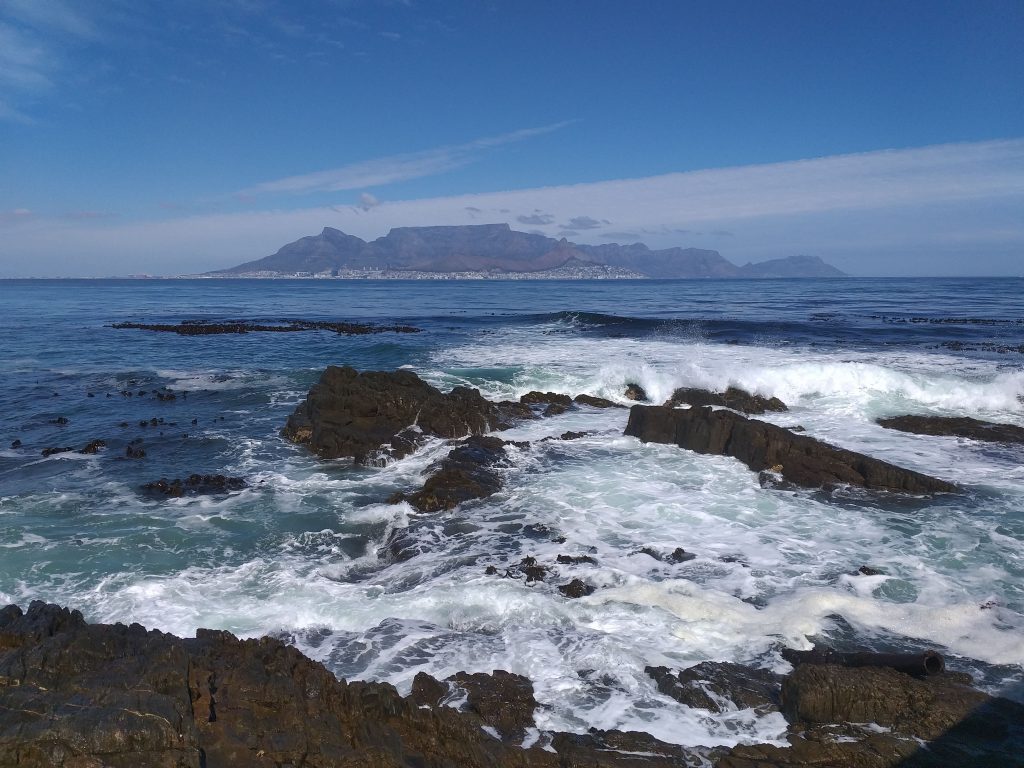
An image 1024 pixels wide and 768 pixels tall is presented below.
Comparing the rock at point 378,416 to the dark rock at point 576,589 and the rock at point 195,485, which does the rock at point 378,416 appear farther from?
the dark rock at point 576,589

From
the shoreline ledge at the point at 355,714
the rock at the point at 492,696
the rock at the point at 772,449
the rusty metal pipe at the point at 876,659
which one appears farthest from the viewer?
the rock at the point at 772,449

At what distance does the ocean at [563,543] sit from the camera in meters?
8.13

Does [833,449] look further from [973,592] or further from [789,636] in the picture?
[789,636]

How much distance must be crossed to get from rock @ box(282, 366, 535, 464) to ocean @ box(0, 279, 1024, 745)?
2.02 feet

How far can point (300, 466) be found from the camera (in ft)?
53.8

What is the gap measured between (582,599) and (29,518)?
11.2 meters

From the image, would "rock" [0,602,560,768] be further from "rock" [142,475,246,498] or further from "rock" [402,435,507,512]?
"rock" [142,475,246,498]

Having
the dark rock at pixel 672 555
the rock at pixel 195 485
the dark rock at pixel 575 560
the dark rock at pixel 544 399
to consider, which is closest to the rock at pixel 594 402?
the dark rock at pixel 544 399

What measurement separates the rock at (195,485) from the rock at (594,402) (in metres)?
12.4

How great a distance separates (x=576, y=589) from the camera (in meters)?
9.57

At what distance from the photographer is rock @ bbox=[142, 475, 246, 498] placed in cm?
1433

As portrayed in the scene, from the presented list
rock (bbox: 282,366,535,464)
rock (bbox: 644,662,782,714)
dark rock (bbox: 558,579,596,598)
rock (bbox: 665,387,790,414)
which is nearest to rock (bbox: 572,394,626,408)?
rock (bbox: 665,387,790,414)

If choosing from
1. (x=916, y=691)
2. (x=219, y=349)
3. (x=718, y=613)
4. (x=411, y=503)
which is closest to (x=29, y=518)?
(x=411, y=503)

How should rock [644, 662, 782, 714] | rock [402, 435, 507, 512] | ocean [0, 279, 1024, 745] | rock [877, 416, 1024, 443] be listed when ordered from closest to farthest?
rock [644, 662, 782, 714], ocean [0, 279, 1024, 745], rock [402, 435, 507, 512], rock [877, 416, 1024, 443]
